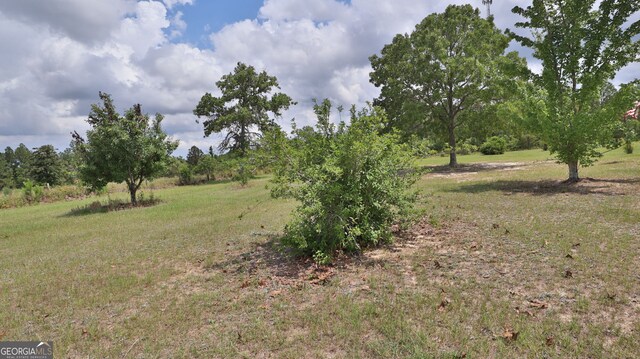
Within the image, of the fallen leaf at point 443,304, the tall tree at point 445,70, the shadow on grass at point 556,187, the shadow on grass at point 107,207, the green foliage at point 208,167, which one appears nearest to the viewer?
the fallen leaf at point 443,304

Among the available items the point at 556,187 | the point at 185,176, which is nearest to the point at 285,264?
the point at 556,187

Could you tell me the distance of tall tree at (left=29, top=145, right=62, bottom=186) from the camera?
169 ft

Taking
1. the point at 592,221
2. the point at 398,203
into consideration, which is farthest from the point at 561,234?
the point at 398,203

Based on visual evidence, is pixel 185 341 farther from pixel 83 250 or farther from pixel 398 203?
pixel 83 250

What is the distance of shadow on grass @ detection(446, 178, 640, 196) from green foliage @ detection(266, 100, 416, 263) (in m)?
7.00

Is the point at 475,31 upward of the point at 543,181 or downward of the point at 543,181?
upward

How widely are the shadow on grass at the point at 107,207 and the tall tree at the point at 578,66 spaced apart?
1704 centimetres

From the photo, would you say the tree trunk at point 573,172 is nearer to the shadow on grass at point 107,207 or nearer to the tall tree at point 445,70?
the tall tree at point 445,70

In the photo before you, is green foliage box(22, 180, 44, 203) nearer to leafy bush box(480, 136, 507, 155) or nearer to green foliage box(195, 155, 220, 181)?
green foliage box(195, 155, 220, 181)

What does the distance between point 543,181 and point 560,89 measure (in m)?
3.45

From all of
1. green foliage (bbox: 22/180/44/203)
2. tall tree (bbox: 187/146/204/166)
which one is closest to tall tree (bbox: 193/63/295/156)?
tall tree (bbox: 187/146/204/166)

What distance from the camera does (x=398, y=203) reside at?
22.4 feet

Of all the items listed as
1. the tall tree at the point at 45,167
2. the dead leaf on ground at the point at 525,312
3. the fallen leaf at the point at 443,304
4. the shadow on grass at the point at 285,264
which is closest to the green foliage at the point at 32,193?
the shadow on grass at the point at 285,264

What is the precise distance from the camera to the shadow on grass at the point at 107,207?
15683 mm
